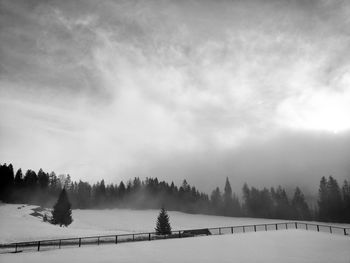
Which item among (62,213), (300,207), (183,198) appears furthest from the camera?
(183,198)

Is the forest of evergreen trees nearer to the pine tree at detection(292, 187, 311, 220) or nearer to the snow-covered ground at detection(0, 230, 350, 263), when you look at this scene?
the pine tree at detection(292, 187, 311, 220)

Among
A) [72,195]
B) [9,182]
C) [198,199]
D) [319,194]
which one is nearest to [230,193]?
[198,199]

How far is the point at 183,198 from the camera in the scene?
167125mm

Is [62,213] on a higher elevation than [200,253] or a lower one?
higher

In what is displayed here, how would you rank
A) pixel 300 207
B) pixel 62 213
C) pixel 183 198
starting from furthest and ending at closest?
pixel 183 198 → pixel 300 207 → pixel 62 213

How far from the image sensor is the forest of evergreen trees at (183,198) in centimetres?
12044

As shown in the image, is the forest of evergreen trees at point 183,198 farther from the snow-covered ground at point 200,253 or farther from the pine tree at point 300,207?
the snow-covered ground at point 200,253

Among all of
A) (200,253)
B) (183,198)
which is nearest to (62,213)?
(200,253)

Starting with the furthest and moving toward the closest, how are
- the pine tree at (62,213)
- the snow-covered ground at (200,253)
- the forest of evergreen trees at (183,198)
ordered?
the forest of evergreen trees at (183,198), the pine tree at (62,213), the snow-covered ground at (200,253)

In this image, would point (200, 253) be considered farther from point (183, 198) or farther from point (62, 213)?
point (183, 198)

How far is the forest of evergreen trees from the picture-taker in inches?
4742

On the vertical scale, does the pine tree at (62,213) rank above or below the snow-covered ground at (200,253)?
above

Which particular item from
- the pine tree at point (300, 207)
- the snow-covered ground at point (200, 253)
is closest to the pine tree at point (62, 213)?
the snow-covered ground at point (200, 253)

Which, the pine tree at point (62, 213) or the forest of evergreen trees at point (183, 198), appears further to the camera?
the forest of evergreen trees at point (183, 198)
